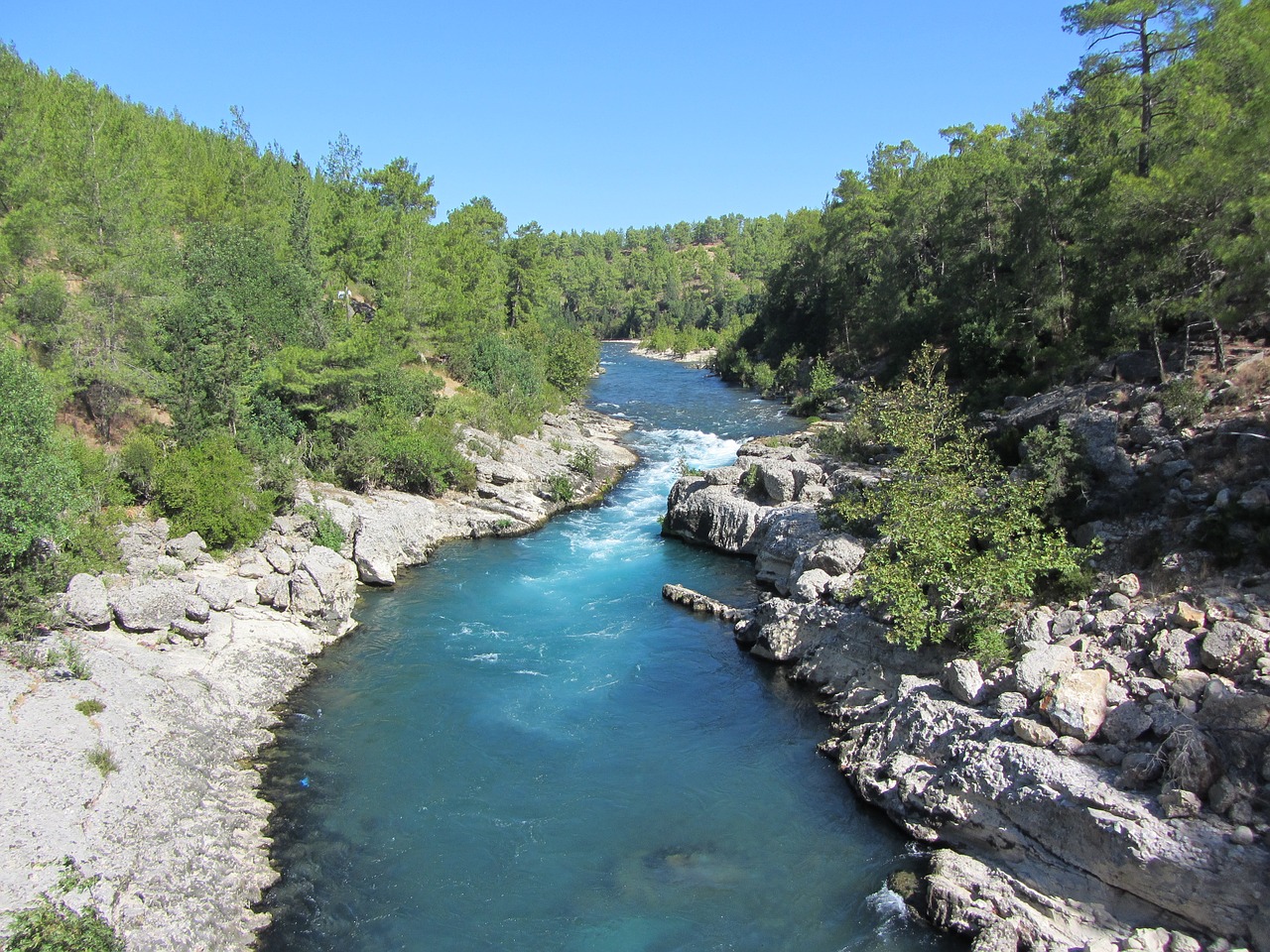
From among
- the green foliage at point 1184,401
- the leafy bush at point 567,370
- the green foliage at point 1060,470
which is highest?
the leafy bush at point 567,370

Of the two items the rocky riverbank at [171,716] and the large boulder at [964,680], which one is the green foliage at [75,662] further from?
the large boulder at [964,680]

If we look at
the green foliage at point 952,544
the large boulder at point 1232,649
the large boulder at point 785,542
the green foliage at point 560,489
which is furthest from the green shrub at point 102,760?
the green foliage at point 560,489

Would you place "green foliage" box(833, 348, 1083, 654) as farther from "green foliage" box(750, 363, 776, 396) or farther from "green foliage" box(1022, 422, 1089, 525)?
"green foliage" box(750, 363, 776, 396)

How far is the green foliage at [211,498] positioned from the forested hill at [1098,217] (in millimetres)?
25767

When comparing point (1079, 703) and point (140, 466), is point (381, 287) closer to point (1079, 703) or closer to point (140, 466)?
point (140, 466)

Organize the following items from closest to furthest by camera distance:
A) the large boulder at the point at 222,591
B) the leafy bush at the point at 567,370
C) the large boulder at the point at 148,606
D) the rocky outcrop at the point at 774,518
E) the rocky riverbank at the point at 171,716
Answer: the rocky riverbank at the point at 171,716
the large boulder at the point at 148,606
the large boulder at the point at 222,591
the rocky outcrop at the point at 774,518
the leafy bush at the point at 567,370

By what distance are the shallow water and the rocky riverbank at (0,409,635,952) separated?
2.70 ft

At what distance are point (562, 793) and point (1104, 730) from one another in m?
9.89

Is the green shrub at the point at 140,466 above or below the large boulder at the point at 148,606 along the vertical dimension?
above

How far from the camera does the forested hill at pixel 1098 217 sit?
19172 millimetres

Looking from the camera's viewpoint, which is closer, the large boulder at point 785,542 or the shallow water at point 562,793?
the shallow water at point 562,793

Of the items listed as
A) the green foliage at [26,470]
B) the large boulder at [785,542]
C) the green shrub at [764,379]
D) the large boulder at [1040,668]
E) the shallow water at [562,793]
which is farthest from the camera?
the green shrub at [764,379]

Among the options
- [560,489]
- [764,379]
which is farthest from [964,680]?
[764,379]

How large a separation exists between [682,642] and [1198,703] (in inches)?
497
